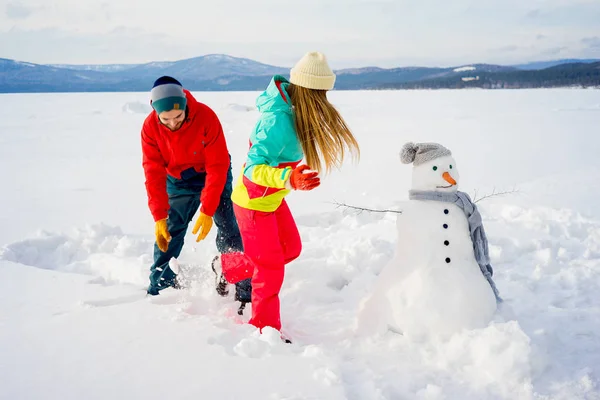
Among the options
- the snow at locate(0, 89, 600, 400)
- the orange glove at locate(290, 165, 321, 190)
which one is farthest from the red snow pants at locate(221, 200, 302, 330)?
the orange glove at locate(290, 165, 321, 190)

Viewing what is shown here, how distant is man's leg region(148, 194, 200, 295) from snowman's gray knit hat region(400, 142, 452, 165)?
143 centimetres

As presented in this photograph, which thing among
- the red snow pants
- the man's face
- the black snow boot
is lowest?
the black snow boot

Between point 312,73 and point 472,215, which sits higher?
point 312,73

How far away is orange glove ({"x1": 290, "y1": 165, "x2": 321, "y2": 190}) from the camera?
2201 millimetres

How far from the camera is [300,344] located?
2.69 meters

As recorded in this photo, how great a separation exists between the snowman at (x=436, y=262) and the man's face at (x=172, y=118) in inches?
51.8

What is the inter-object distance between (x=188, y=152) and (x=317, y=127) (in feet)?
3.13

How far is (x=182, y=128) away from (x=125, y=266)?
60.2 inches

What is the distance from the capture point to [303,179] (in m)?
2.21

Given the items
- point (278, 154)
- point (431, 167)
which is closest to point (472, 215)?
point (431, 167)

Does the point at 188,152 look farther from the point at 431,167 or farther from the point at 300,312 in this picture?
the point at 431,167

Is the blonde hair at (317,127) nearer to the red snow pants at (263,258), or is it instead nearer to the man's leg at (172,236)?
the red snow pants at (263,258)

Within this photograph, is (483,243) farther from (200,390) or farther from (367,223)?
(367,223)

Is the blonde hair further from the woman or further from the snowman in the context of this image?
the snowman
